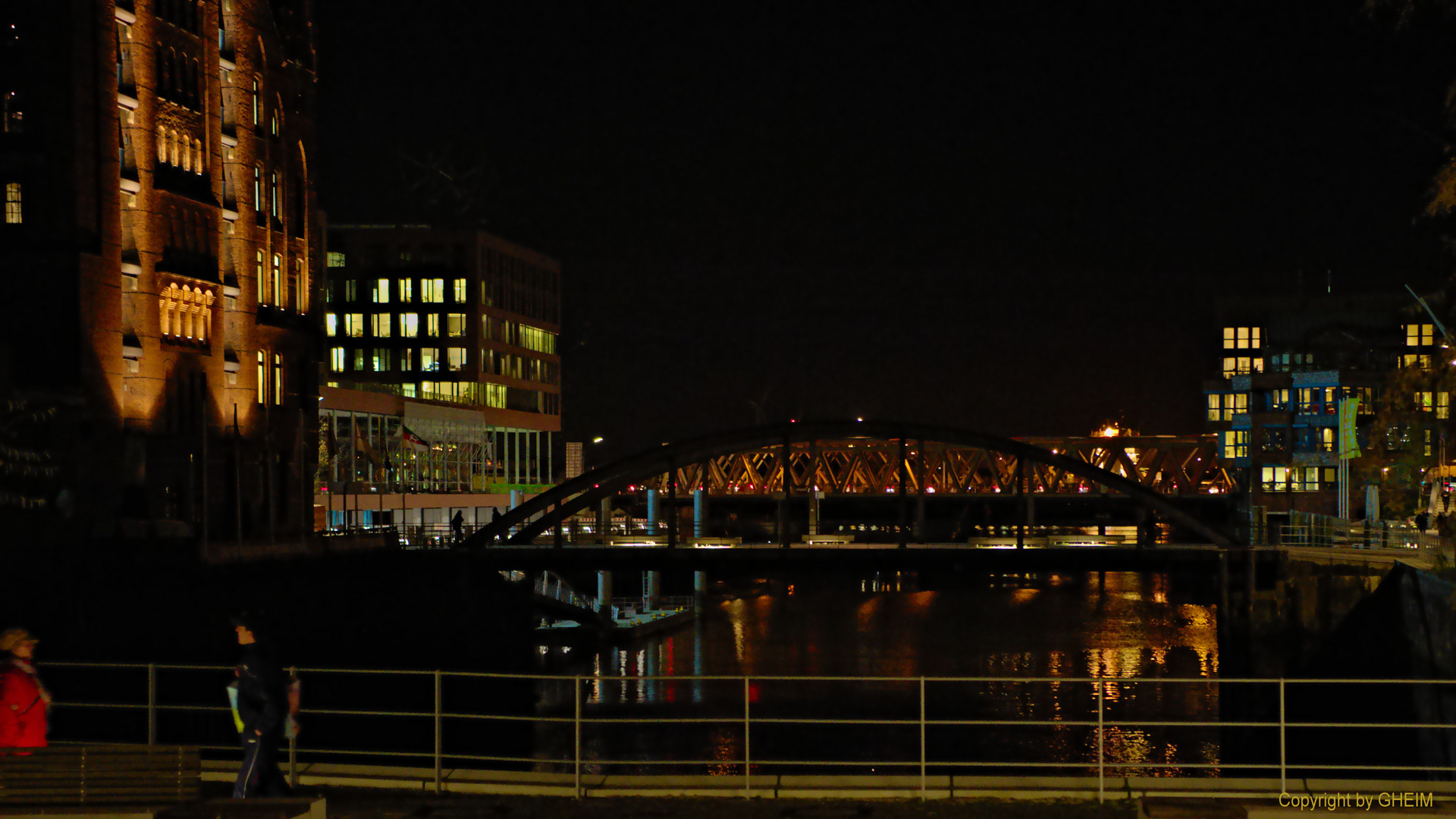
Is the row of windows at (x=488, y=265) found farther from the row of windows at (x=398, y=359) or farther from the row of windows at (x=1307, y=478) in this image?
the row of windows at (x=1307, y=478)

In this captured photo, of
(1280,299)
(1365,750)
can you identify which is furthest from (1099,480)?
(1280,299)

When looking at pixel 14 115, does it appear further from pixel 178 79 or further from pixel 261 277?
pixel 261 277

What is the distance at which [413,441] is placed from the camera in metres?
87.4

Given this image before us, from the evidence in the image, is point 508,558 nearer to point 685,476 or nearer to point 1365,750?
point 1365,750

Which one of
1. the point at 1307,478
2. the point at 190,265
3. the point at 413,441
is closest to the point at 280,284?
the point at 190,265

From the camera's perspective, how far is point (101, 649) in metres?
38.4

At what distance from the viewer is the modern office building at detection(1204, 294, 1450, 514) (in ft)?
358

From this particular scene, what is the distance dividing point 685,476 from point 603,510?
57.6 meters

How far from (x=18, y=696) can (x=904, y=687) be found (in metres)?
46.6

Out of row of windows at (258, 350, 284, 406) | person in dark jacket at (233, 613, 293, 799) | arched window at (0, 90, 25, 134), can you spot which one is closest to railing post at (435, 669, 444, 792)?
person in dark jacket at (233, 613, 293, 799)

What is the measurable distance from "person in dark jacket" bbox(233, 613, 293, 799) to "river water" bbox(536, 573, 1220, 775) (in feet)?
20.4

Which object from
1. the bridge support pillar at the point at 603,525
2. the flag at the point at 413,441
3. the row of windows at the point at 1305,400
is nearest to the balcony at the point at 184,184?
the bridge support pillar at the point at 603,525

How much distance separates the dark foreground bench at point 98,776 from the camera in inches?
453

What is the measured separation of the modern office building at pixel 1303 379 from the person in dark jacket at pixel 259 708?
3009 inches
